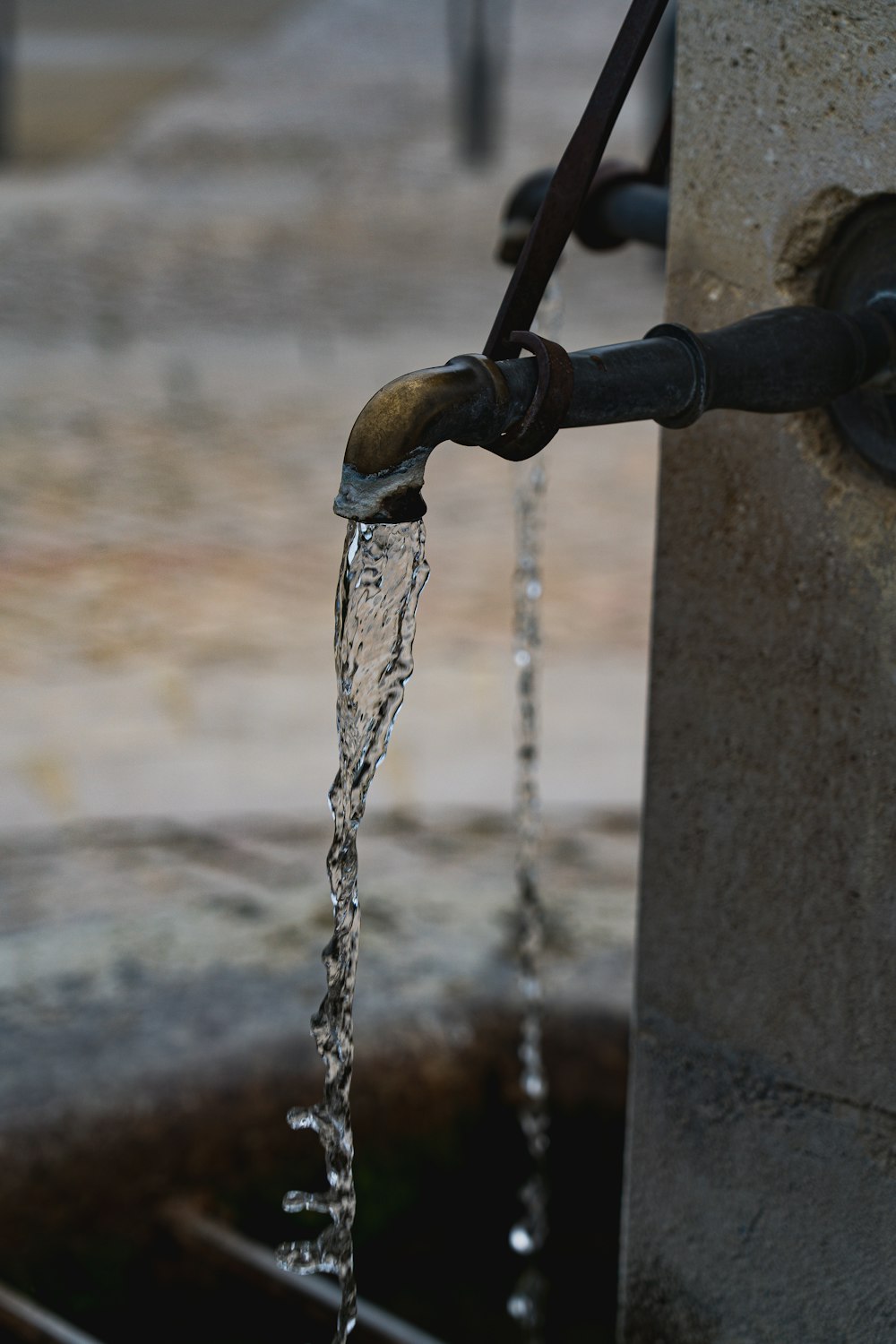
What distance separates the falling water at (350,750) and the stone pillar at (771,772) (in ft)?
1.12

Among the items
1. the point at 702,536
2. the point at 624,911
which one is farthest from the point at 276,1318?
the point at 702,536

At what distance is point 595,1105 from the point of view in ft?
9.53

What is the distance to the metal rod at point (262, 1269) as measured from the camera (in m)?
2.39

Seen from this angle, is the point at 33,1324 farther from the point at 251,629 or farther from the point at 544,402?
the point at 251,629

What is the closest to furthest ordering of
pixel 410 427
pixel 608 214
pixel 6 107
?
1. pixel 410 427
2. pixel 608 214
3. pixel 6 107

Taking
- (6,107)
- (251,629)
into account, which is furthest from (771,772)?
(6,107)

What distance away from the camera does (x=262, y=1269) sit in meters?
2.56

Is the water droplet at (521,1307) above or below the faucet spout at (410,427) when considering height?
below

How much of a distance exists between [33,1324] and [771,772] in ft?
4.47

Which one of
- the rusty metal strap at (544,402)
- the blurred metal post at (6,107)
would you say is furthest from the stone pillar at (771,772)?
the blurred metal post at (6,107)

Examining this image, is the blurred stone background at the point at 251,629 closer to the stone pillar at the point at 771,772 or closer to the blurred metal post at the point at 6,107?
the blurred metal post at the point at 6,107

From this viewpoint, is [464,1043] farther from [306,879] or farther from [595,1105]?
[306,879]

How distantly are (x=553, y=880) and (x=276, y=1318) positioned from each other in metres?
1.05

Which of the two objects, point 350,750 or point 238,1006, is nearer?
point 350,750
